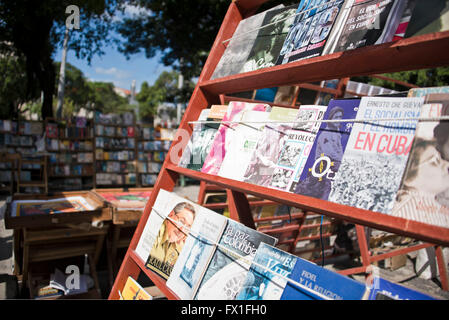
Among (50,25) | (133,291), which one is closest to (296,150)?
(133,291)

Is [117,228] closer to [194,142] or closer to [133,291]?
[133,291]

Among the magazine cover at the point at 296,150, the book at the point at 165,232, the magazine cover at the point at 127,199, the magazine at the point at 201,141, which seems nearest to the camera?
the magazine cover at the point at 296,150

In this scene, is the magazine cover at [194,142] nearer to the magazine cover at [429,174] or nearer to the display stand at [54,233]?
the magazine cover at [429,174]

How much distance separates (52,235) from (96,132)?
18.9 feet

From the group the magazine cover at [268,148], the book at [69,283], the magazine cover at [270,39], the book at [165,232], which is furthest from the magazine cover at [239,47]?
the book at [69,283]

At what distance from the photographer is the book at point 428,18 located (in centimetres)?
68

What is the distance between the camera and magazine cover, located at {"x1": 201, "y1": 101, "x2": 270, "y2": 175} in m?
1.14

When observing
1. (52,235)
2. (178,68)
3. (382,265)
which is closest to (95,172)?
(178,68)

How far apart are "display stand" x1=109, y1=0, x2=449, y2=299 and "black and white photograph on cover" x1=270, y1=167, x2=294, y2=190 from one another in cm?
4

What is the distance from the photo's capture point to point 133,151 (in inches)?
311

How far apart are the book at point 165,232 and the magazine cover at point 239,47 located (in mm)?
572

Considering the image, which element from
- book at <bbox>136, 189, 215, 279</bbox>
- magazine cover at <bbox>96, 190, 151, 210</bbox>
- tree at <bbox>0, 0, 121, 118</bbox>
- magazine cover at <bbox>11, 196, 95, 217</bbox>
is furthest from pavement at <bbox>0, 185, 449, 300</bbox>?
tree at <bbox>0, 0, 121, 118</bbox>

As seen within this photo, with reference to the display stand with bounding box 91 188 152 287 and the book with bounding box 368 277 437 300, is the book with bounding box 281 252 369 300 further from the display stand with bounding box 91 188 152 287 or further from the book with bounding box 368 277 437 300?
the display stand with bounding box 91 188 152 287

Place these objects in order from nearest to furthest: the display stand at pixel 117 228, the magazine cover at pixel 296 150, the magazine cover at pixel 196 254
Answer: the magazine cover at pixel 296 150 < the magazine cover at pixel 196 254 < the display stand at pixel 117 228
